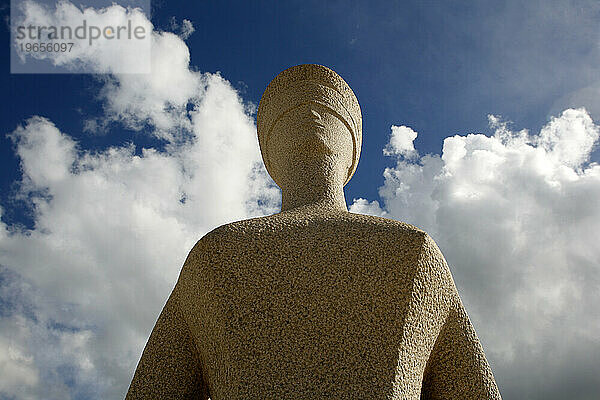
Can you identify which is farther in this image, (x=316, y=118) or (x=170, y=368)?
(x=316, y=118)

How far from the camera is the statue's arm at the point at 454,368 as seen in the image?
13.4 feet

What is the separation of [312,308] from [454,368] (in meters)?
1.31

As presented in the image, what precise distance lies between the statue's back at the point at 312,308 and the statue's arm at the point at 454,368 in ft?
0.43

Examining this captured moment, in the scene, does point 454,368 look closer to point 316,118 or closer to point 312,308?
point 312,308

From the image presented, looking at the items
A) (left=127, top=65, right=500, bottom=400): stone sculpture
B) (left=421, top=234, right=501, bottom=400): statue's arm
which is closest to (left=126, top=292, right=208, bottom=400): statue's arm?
(left=127, top=65, right=500, bottom=400): stone sculpture

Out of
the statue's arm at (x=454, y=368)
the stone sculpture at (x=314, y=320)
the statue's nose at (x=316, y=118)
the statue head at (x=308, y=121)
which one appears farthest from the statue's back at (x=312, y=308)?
the statue's nose at (x=316, y=118)

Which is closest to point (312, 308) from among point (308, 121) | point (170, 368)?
point (170, 368)

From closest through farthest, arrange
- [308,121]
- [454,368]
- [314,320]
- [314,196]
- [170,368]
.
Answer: [314,320] < [170,368] < [454,368] < [314,196] < [308,121]

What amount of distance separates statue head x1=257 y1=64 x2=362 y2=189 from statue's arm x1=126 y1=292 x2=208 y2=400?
2034 mm

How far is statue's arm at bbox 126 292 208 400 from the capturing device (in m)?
3.95

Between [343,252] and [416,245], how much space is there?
0.57 meters

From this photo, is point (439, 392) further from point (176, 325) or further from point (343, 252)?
point (176, 325)

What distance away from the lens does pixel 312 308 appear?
12.5ft

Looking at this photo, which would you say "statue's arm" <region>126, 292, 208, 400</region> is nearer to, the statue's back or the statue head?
the statue's back
